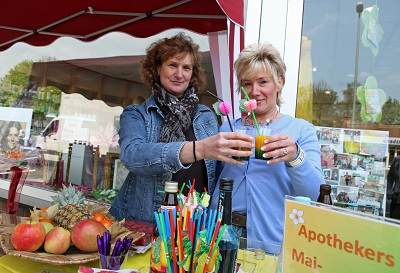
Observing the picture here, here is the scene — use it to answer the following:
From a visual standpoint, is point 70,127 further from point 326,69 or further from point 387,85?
point 387,85

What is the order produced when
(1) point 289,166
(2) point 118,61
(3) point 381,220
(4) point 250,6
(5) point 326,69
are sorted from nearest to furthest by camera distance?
1. (3) point 381,220
2. (1) point 289,166
3. (5) point 326,69
4. (4) point 250,6
5. (2) point 118,61

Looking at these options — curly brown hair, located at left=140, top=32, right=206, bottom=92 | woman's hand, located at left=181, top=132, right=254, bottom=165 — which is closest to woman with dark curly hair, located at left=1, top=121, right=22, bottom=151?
curly brown hair, located at left=140, top=32, right=206, bottom=92

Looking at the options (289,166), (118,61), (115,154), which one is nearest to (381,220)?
(289,166)

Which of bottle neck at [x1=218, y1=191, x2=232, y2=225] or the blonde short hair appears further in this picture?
the blonde short hair

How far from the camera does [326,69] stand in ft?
7.73

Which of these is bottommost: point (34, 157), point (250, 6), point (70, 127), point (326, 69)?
point (34, 157)

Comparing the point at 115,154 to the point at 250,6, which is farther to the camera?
the point at 115,154

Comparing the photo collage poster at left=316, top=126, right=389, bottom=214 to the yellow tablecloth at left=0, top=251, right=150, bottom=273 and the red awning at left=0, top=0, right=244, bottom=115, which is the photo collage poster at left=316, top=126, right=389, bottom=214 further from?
the yellow tablecloth at left=0, top=251, right=150, bottom=273

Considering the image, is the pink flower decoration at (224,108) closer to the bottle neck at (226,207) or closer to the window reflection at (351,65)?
the bottle neck at (226,207)

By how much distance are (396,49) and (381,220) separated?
2.01 metres

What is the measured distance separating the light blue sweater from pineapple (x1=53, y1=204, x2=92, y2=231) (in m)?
0.48

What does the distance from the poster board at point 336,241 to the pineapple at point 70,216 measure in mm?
719

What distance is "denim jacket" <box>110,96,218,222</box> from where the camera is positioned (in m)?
1.22

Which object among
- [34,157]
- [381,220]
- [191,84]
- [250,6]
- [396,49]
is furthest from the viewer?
[34,157]
